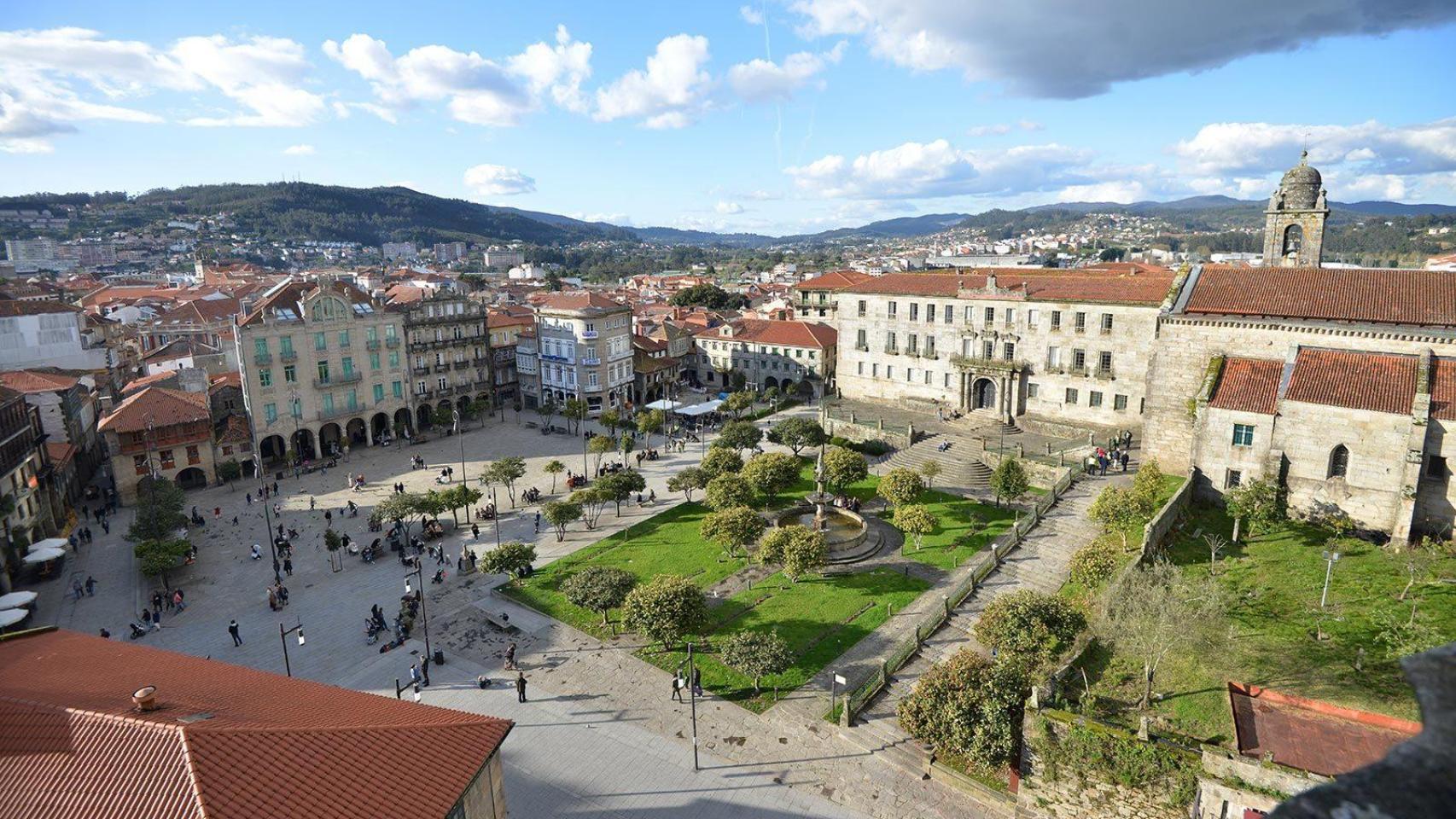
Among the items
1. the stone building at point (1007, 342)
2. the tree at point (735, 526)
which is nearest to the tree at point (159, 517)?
the tree at point (735, 526)

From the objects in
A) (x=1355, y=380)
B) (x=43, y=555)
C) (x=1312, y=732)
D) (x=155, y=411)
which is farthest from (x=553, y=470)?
(x=1355, y=380)

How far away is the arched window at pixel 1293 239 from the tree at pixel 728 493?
3853cm

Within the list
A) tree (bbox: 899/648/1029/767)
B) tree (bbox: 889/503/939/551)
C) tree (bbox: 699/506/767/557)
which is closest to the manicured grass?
tree (bbox: 699/506/767/557)

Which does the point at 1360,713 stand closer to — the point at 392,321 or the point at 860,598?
the point at 860,598

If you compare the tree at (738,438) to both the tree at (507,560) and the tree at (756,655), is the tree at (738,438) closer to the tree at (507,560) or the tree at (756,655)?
the tree at (507,560)

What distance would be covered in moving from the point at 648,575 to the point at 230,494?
3321 cm

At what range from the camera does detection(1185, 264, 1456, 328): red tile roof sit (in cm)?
3344

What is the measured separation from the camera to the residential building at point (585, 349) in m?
69.4

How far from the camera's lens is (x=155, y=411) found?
49.5 m

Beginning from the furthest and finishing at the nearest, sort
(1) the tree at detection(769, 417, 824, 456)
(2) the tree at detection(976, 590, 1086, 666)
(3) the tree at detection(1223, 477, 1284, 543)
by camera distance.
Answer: (1) the tree at detection(769, 417, 824, 456)
(3) the tree at detection(1223, 477, 1284, 543)
(2) the tree at detection(976, 590, 1086, 666)

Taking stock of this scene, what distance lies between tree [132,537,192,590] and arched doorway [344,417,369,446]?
27.3 metres

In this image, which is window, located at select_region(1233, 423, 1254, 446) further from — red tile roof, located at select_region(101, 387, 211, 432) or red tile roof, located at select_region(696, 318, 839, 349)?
red tile roof, located at select_region(101, 387, 211, 432)

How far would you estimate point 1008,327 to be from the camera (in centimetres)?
5519

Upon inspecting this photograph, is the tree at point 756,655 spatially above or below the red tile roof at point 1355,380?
below
